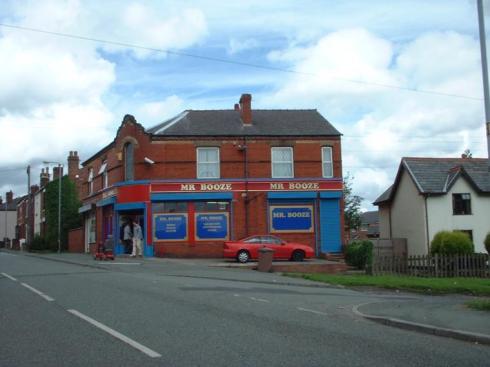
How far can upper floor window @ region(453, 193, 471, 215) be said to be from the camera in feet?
110

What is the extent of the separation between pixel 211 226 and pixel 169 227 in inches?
92.3

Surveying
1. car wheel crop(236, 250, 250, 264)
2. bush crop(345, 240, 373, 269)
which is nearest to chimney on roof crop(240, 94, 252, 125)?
car wheel crop(236, 250, 250, 264)

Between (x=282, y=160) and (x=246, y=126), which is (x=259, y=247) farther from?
(x=246, y=126)

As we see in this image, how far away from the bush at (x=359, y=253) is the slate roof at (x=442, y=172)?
248 inches

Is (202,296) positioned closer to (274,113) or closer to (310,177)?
(310,177)

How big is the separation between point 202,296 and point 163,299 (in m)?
1.20


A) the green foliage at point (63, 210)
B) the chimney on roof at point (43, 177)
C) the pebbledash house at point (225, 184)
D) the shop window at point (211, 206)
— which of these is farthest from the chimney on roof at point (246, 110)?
the chimney on roof at point (43, 177)

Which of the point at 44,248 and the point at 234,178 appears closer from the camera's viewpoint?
the point at 234,178

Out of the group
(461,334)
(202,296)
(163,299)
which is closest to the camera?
(461,334)

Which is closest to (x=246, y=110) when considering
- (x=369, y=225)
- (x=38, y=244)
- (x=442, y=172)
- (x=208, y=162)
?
(x=208, y=162)

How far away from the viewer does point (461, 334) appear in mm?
8977

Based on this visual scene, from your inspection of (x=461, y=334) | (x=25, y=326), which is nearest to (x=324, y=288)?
(x=461, y=334)

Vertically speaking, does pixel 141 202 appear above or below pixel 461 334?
above

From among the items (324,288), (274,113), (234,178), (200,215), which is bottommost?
(324,288)
